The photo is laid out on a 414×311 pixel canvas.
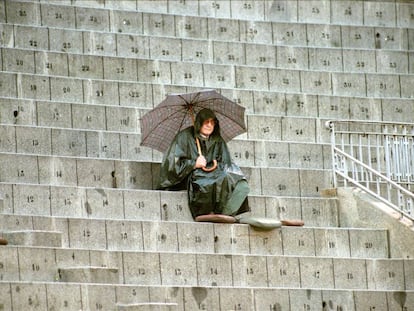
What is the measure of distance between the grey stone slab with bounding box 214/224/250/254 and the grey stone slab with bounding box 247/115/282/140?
2662mm

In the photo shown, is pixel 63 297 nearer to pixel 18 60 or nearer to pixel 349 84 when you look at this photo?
pixel 18 60

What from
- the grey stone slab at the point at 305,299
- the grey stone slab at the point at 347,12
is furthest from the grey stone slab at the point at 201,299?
the grey stone slab at the point at 347,12

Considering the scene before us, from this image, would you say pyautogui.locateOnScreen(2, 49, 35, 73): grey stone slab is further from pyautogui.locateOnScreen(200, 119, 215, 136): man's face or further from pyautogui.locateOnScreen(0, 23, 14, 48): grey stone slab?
pyautogui.locateOnScreen(200, 119, 215, 136): man's face

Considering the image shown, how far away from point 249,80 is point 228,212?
11.6 feet

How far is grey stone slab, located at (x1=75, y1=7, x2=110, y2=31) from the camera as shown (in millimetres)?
22000

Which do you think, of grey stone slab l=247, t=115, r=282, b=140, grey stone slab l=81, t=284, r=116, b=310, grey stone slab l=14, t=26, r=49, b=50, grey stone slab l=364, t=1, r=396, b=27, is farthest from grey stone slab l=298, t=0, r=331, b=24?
grey stone slab l=81, t=284, r=116, b=310

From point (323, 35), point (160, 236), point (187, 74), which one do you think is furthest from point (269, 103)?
point (160, 236)

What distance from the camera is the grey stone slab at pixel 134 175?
1919 centimetres

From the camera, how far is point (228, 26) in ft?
74.4

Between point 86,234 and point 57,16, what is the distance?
5069 mm

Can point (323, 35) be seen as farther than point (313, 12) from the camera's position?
No

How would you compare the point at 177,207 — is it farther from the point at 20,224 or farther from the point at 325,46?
the point at 325,46

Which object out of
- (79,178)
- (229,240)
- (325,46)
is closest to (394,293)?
(229,240)

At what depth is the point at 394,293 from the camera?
1780 cm
